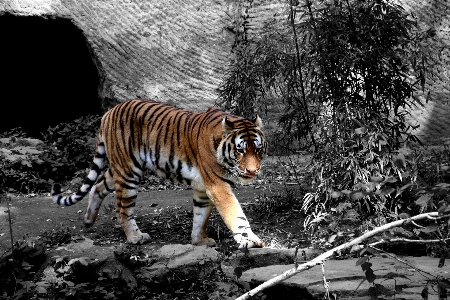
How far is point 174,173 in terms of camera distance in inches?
208

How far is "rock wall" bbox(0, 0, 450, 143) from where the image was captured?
871 cm

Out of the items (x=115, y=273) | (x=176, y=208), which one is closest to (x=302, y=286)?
(x=115, y=273)

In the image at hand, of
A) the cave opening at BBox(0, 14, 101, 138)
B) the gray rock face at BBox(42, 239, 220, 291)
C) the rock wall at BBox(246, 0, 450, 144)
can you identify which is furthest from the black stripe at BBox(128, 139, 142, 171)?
the cave opening at BBox(0, 14, 101, 138)

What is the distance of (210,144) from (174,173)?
46 cm

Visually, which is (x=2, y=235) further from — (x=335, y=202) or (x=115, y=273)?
(x=335, y=202)

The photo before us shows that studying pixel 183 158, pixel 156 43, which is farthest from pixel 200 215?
pixel 156 43

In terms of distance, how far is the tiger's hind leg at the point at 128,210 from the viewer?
17.5 feet

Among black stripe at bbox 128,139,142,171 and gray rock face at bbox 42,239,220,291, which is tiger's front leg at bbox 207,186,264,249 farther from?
black stripe at bbox 128,139,142,171

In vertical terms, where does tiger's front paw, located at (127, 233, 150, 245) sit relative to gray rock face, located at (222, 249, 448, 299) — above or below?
below

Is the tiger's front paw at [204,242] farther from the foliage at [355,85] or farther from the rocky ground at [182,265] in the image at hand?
the foliage at [355,85]

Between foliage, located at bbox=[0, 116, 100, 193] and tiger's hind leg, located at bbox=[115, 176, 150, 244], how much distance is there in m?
2.49

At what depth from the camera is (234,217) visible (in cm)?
480

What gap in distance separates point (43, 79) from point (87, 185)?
5441mm

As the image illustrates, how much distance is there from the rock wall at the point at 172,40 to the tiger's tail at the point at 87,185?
309cm
